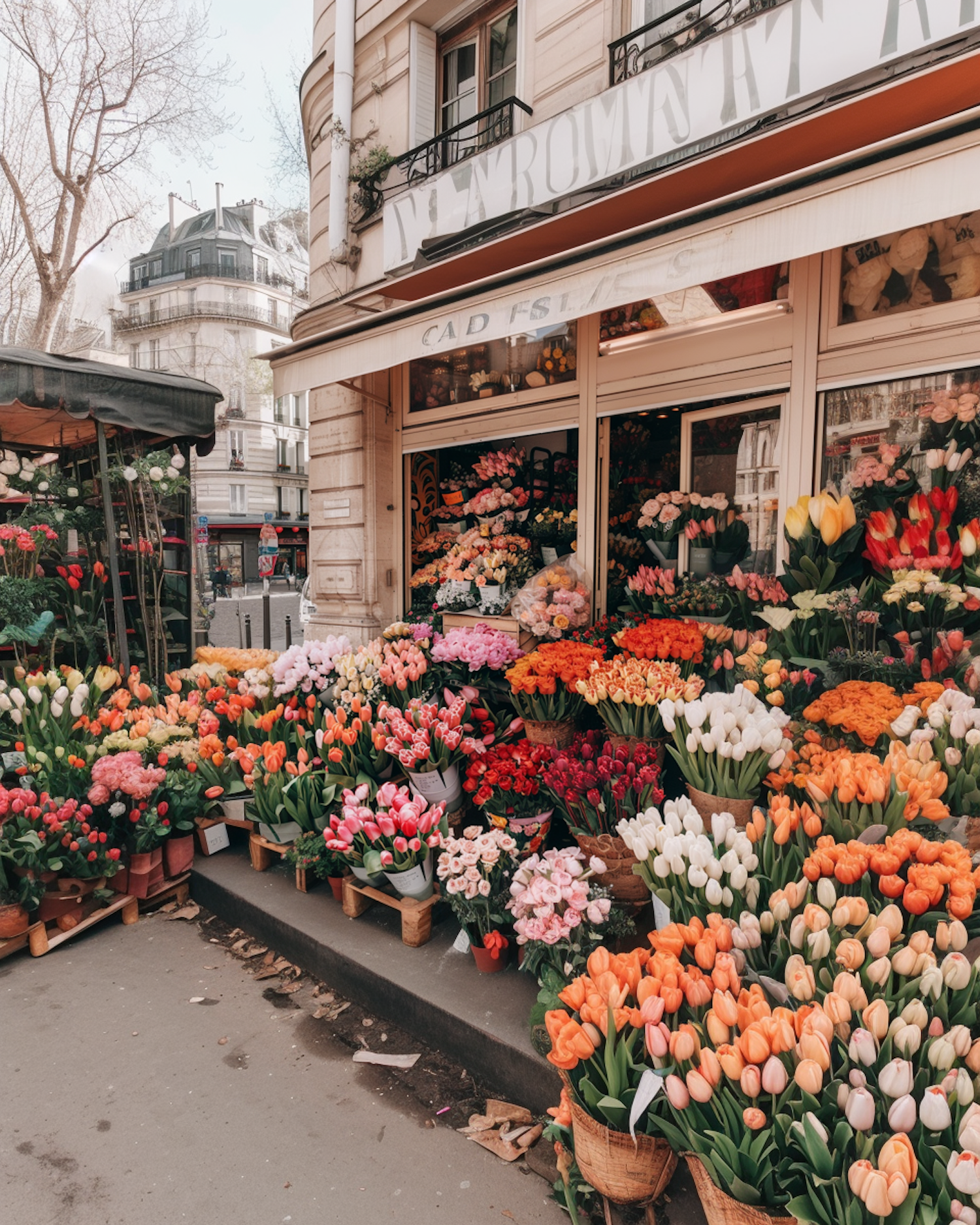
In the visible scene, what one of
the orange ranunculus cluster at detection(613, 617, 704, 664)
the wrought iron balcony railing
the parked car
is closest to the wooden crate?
the orange ranunculus cluster at detection(613, 617, 704, 664)

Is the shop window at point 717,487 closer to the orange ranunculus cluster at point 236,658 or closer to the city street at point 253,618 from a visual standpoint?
the orange ranunculus cluster at point 236,658

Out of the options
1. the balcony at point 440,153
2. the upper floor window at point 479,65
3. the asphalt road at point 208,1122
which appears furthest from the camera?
the upper floor window at point 479,65

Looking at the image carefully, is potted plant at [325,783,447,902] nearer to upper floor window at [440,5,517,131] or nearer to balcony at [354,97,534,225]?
balcony at [354,97,534,225]

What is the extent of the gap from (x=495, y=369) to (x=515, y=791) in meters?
3.71

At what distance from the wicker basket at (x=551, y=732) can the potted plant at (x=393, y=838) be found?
0.70 metres

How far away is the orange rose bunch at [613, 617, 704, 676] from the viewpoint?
3439 mm

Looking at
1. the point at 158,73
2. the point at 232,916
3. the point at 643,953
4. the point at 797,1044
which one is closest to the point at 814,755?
the point at 643,953

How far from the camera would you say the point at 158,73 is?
12.1 metres

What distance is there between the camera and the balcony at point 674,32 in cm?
417

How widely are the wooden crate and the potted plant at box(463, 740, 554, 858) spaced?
89cm

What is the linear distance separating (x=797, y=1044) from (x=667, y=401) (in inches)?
148

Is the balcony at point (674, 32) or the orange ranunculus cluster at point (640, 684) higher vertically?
the balcony at point (674, 32)

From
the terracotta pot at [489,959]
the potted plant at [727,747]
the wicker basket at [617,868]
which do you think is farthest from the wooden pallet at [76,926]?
the potted plant at [727,747]

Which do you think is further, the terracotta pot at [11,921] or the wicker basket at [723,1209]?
the terracotta pot at [11,921]
